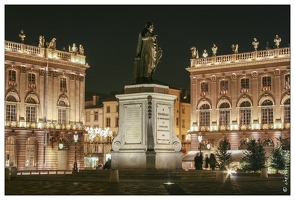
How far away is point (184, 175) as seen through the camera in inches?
1113

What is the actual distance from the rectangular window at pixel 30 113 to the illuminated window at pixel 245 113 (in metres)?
21.8

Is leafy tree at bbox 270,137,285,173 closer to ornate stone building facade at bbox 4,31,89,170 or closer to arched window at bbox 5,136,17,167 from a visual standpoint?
ornate stone building facade at bbox 4,31,89,170

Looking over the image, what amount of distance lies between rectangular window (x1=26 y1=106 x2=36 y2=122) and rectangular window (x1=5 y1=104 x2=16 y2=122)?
1889mm

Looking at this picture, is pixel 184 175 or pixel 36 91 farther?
pixel 36 91

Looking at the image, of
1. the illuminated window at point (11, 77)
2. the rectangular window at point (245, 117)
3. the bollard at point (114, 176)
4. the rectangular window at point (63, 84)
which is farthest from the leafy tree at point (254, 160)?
the rectangular window at point (63, 84)

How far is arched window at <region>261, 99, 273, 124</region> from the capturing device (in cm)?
6939

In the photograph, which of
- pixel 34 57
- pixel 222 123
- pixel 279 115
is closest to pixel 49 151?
pixel 34 57

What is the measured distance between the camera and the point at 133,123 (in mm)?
28312

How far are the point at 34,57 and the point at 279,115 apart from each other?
83.8 feet

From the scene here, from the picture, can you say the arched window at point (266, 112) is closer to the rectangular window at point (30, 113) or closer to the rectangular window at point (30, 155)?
the rectangular window at point (30, 113)

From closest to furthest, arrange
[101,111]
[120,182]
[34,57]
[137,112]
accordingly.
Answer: [120,182] < [137,112] < [34,57] < [101,111]

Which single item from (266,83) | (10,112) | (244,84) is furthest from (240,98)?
(10,112)

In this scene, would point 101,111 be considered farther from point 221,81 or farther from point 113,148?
point 113,148

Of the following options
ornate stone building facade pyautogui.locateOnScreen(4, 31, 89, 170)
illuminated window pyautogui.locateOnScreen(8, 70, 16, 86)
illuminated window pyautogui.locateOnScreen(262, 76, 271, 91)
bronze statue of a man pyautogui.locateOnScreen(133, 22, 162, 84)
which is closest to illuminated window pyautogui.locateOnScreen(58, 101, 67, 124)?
ornate stone building facade pyautogui.locateOnScreen(4, 31, 89, 170)
